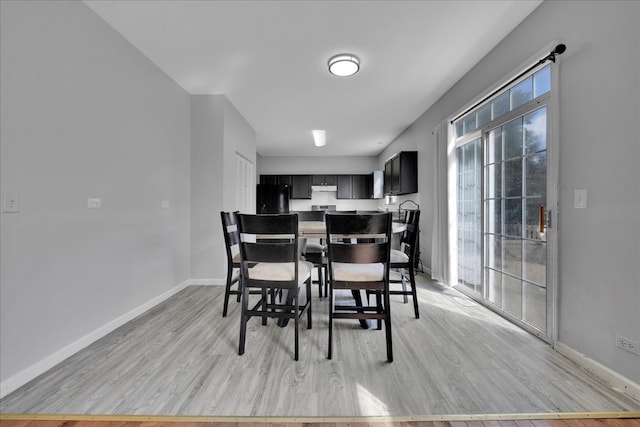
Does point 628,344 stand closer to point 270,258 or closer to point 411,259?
point 411,259

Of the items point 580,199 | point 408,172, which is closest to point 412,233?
point 580,199

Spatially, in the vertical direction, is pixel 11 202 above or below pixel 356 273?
above

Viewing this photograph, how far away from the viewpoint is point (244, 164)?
4730 mm

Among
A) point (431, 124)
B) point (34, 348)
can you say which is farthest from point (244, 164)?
point (34, 348)

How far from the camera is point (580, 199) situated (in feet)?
5.58

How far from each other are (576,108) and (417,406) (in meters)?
2.07

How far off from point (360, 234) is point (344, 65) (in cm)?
192

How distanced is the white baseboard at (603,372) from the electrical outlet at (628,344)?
16 cm

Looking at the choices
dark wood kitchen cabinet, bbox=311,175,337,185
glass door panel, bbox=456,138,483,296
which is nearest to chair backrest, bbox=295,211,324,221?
glass door panel, bbox=456,138,483,296

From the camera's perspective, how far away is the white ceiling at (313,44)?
6.66 feet

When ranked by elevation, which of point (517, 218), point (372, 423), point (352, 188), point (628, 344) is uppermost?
point (352, 188)

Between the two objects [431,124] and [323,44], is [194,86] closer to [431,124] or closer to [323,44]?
[323,44]

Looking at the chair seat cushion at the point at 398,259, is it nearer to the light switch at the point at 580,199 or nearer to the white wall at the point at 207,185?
the light switch at the point at 580,199

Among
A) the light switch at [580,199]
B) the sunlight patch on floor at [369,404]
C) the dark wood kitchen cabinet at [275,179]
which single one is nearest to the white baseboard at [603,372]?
the light switch at [580,199]
